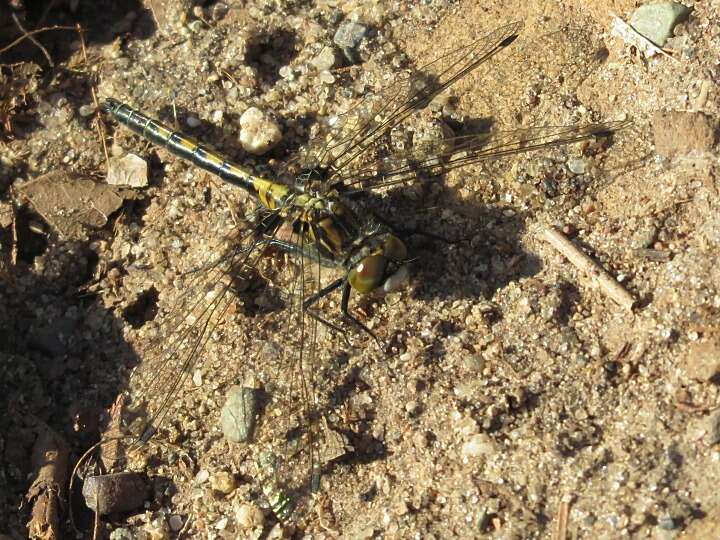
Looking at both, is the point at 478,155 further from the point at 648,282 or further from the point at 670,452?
the point at 670,452

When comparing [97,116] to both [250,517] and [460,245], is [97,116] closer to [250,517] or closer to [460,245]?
[460,245]

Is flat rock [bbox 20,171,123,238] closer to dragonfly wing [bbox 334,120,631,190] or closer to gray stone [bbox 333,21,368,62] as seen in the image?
dragonfly wing [bbox 334,120,631,190]

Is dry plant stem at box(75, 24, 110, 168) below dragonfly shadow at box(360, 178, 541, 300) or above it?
above

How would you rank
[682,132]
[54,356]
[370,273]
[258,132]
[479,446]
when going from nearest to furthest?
[479,446]
[682,132]
[370,273]
[54,356]
[258,132]

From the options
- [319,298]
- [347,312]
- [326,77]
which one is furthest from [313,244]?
[326,77]

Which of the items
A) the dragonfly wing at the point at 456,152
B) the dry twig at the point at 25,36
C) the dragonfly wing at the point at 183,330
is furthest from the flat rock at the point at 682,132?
the dry twig at the point at 25,36

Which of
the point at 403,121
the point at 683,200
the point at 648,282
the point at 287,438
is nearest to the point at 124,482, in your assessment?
the point at 287,438

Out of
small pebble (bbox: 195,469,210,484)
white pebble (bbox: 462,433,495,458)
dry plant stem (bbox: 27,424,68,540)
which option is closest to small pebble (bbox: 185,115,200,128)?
dry plant stem (bbox: 27,424,68,540)
